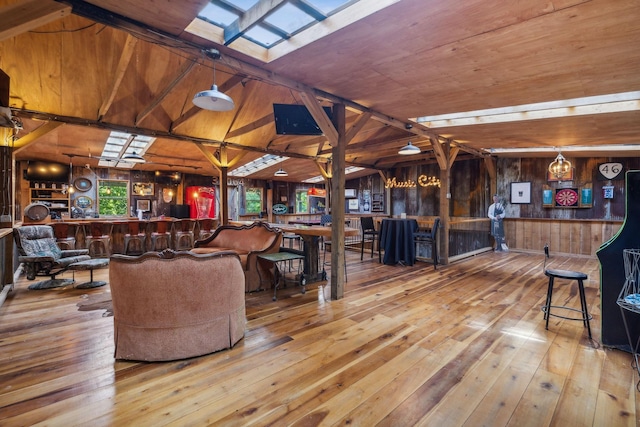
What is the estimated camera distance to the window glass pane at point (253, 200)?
1278 centimetres

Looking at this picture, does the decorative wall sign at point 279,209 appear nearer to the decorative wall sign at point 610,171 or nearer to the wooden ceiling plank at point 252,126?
the wooden ceiling plank at point 252,126

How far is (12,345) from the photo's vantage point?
2.69 meters

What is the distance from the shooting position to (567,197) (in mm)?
7938

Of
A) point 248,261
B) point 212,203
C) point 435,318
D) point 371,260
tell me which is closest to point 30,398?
point 248,261

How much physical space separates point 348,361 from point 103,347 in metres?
2.24

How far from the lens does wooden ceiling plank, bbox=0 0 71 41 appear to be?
206 cm

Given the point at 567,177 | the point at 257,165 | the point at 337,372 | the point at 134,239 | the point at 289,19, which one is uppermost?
the point at 289,19

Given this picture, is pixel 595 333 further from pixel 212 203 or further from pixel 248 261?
pixel 212 203

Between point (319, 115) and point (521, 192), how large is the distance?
7667 millimetres

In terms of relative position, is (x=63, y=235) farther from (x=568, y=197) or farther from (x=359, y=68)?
(x=568, y=197)

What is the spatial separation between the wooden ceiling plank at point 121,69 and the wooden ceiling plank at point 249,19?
5.39ft

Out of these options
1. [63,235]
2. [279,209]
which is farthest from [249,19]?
[279,209]

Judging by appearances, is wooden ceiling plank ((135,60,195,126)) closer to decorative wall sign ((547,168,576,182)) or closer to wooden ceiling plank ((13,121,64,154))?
wooden ceiling plank ((13,121,64,154))

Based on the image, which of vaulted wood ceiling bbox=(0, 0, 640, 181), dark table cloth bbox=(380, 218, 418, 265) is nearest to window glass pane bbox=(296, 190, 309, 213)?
vaulted wood ceiling bbox=(0, 0, 640, 181)
